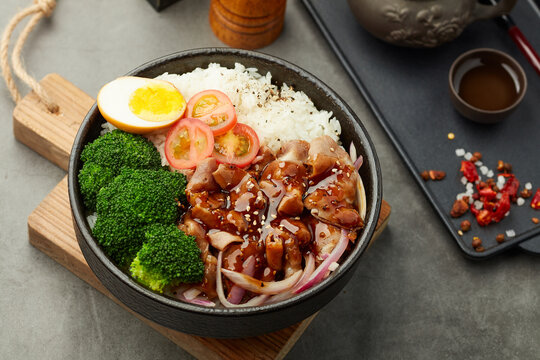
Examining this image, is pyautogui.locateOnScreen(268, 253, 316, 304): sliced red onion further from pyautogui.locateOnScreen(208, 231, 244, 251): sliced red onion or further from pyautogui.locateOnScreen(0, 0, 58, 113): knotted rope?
pyautogui.locateOnScreen(0, 0, 58, 113): knotted rope

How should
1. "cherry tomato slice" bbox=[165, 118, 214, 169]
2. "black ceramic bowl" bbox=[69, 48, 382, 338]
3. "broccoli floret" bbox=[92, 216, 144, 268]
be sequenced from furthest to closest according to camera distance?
"cherry tomato slice" bbox=[165, 118, 214, 169] → "broccoli floret" bbox=[92, 216, 144, 268] → "black ceramic bowl" bbox=[69, 48, 382, 338]

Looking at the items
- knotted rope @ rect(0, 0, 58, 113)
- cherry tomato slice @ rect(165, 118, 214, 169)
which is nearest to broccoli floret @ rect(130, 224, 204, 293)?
cherry tomato slice @ rect(165, 118, 214, 169)

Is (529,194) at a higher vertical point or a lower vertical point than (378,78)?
lower

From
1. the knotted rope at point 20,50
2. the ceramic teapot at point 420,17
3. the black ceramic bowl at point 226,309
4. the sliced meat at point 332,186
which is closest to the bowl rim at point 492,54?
the ceramic teapot at point 420,17

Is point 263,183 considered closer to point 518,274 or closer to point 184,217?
point 184,217

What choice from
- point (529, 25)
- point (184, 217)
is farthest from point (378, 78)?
point (184, 217)
